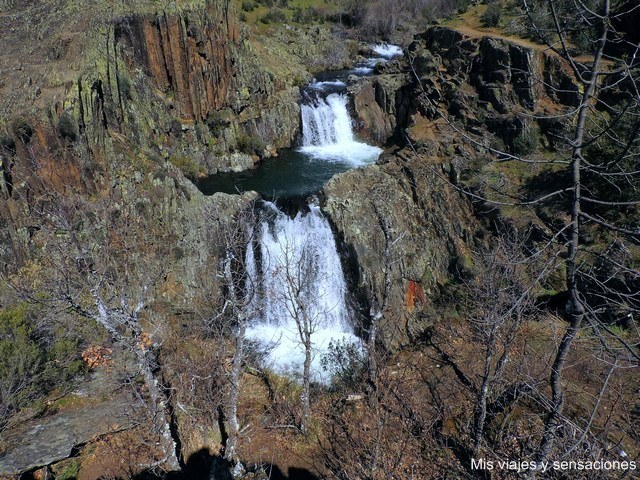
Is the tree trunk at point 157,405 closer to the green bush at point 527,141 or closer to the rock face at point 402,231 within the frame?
the rock face at point 402,231

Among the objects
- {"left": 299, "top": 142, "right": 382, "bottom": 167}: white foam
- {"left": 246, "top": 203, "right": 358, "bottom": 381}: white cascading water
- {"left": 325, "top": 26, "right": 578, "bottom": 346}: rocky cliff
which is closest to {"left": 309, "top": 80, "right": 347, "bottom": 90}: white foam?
{"left": 299, "top": 142, "right": 382, "bottom": 167}: white foam

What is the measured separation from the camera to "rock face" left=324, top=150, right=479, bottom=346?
66.3ft

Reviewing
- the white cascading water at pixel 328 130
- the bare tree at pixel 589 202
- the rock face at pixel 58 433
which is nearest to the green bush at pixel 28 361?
the rock face at pixel 58 433

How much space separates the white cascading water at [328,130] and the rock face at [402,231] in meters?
11.5

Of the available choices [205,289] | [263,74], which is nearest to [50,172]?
[205,289]

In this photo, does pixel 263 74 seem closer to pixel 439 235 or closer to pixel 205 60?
pixel 205 60

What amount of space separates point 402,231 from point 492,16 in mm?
22233

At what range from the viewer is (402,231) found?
21.3 m

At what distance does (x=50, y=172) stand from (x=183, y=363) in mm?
11370

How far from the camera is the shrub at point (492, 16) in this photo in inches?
1267

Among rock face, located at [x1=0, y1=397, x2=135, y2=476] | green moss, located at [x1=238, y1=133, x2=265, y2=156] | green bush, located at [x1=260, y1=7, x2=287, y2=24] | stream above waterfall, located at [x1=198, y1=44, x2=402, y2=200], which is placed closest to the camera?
rock face, located at [x1=0, y1=397, x2=135, y2=476]

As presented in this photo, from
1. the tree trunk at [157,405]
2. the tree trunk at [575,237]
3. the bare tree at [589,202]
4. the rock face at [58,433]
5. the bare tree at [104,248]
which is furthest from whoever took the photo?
the bare tree at [104,248]

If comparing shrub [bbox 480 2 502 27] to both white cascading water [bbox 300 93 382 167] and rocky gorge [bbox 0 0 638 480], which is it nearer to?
rocky gorge [bbox 0 0 638 480]

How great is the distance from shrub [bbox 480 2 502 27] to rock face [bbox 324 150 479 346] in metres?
17.0
